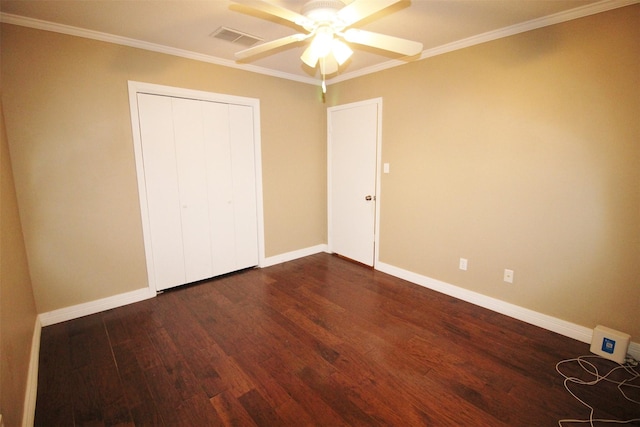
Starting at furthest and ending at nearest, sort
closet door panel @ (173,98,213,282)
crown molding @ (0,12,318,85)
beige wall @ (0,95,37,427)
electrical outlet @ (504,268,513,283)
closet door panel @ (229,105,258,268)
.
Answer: closet door panel @ (229,105,258,268), closet door panel @ (173,98,213,282), electrical outlet @ (504,268,513,283), crown molding @ (0,12,318,85), beige wall @ (0,95,37,427)

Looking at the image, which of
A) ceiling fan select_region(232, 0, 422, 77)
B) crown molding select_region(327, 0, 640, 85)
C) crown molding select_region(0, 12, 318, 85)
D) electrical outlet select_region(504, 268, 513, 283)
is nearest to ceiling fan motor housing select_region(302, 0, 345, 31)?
ceiling fan select_region(232, 0, 422, 77)

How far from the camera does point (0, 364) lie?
3.96 ft

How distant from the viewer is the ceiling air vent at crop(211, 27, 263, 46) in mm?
2430

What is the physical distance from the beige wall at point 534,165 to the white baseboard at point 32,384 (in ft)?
10.4

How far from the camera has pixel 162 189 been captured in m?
2.93

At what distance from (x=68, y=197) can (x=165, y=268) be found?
106 cm

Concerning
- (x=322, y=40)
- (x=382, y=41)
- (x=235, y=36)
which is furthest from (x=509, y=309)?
(x=235, y=36)

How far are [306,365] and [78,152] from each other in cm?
254

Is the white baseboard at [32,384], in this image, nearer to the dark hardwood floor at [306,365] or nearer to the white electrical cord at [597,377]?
the dark hardwood floor at [306,365]

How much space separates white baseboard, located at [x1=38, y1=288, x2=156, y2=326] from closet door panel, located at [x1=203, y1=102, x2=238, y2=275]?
2.51 feet

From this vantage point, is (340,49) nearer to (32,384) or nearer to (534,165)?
(534,165)

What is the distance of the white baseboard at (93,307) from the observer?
2.48 meters

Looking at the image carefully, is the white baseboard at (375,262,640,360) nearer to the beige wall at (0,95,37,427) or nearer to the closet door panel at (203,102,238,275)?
the closet door panel at (203,102,238,275)

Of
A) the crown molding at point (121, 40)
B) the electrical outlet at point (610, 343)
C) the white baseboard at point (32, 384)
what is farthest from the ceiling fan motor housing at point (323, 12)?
the electrical outlet at point (610, 343)
